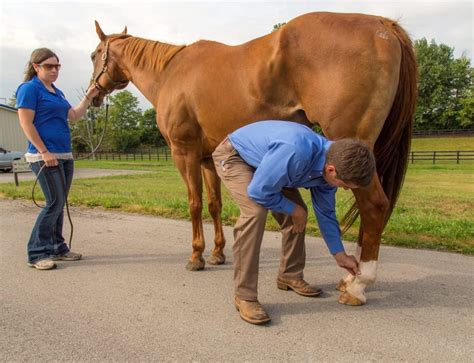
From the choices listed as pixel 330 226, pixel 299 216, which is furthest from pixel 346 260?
pixel 299 216

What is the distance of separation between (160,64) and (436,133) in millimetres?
53307

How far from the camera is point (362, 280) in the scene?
2873 millimetres

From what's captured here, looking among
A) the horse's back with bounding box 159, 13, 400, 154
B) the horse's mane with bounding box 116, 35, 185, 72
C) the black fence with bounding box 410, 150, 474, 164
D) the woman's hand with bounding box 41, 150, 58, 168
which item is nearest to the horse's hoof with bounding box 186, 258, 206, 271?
the horse's back with bounding box 159, 13, 400, 154

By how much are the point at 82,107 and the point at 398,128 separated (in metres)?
3.43

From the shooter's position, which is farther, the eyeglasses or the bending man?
the eyeglasses

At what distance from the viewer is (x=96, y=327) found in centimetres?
256

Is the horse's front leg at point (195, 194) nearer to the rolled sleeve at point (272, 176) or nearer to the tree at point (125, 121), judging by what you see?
the rolled sleeve at point (272, 176)

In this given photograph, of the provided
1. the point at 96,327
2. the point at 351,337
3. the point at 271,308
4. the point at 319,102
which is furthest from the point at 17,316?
the point at 319,102

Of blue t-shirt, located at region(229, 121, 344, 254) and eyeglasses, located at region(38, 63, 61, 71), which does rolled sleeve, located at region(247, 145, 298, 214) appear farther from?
eyeglasses, located at region(38, 63, 61, 71)

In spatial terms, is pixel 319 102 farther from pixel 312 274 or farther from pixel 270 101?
pixel 312 274

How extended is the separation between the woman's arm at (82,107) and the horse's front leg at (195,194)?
137cm

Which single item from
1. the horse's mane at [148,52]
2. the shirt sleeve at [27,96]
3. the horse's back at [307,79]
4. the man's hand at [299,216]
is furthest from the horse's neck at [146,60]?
the man's hand at [299,216]

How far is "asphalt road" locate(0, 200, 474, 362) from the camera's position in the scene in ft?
7.39

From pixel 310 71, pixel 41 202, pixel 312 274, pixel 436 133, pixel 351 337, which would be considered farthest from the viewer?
pixel 436 133
